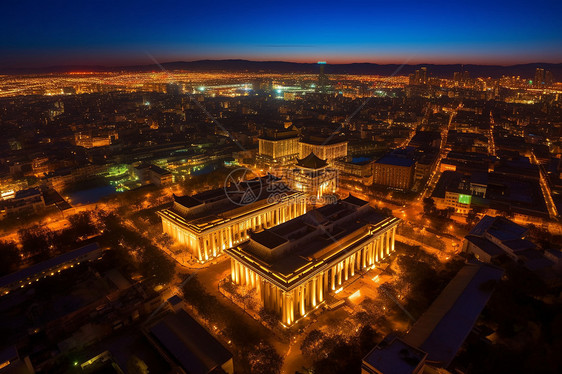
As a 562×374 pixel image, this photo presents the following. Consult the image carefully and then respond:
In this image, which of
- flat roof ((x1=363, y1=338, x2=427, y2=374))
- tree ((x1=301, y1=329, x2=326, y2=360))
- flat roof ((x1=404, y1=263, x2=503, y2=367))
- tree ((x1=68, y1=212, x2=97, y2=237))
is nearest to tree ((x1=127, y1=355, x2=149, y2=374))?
tree ((x1=301, y1=329, x2=326, y2=360))

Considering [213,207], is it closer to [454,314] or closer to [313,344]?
[313,344]

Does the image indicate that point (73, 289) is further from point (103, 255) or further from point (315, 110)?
point (315, 110)

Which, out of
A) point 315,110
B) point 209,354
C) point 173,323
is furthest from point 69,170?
point 315,110

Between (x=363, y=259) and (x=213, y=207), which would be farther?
(x=213, y=207)

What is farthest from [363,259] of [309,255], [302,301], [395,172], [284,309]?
[395,172]

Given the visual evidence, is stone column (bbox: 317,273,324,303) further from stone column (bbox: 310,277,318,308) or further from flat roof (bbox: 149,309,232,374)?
flat roof (bbox: 149,309,232,374)

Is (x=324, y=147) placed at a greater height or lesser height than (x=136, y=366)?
greater
